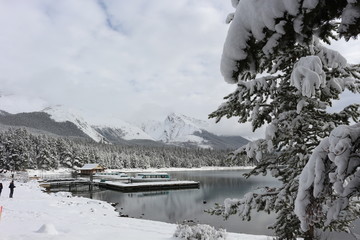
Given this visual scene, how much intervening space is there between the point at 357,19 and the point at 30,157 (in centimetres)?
9862

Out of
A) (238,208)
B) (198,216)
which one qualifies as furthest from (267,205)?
(198,216)

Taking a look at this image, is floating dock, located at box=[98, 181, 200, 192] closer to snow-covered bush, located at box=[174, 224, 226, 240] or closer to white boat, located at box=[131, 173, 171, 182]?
white boat, located at box=[131, 173, 171, 182]

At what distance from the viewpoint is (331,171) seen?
2711 mm

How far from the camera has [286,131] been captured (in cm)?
669

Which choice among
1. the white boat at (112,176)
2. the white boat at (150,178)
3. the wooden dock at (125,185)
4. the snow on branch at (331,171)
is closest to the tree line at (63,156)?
the snow on branch at (331,171)

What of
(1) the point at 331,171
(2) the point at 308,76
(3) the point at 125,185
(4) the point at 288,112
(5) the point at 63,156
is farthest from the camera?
(5) the point at 63,156

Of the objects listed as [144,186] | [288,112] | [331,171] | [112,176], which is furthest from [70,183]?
[331,171]

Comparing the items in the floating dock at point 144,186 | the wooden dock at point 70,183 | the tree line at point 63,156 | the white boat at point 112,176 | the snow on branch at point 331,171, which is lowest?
the floating dock at point 144,186

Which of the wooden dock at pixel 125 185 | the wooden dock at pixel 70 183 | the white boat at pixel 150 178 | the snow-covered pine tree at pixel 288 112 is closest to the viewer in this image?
the snow-covered pine tree at pixel 288 112

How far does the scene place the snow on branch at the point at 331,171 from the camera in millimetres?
2498

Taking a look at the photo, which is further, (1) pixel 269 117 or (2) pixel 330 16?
(1) pixel 269 117

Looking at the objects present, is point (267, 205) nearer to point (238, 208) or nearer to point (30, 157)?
point (238, 208)

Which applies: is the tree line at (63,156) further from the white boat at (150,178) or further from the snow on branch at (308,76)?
the white boat at (150,178)

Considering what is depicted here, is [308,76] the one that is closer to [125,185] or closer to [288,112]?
[288,112]
